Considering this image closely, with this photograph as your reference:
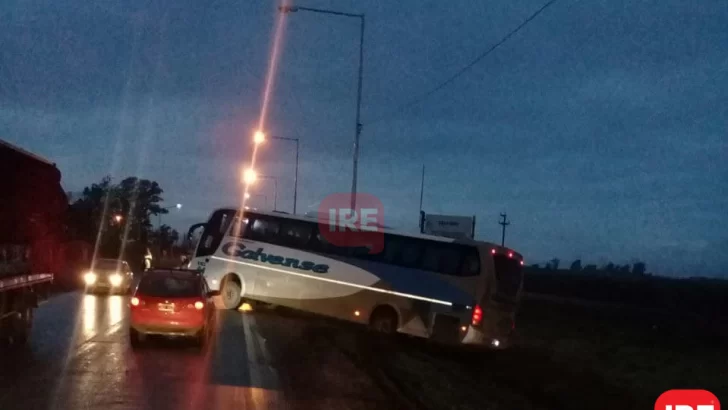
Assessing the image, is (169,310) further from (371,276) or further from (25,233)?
(371,276)

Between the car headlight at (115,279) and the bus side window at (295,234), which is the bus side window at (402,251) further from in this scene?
the car headlight at (115,279)

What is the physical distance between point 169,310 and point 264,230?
11.9 m

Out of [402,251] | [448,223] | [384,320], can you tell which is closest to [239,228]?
[402,251]

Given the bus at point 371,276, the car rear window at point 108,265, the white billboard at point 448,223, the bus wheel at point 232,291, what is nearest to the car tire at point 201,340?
the bus at point 371,276

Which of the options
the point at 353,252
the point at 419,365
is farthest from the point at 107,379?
the point at 353,252

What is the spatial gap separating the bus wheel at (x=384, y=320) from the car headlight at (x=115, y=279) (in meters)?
15.2

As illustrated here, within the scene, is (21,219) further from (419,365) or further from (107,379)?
(419,365)

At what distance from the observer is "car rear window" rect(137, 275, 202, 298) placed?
61.2 ft

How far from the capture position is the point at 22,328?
18.4 metres

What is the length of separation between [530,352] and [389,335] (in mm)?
4022

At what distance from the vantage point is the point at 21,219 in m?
17.8

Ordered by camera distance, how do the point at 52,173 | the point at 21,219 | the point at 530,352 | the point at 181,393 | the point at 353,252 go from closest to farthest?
the point at 181,393
the point at 21,219
the point at 52,173
the point at 530,352
the point at 353,252

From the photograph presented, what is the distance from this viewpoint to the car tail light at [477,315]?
2384 centimetres

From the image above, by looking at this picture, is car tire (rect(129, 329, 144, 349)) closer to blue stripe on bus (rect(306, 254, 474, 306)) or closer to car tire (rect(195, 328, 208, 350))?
car tire (rect(195, 328, 208, 350))
